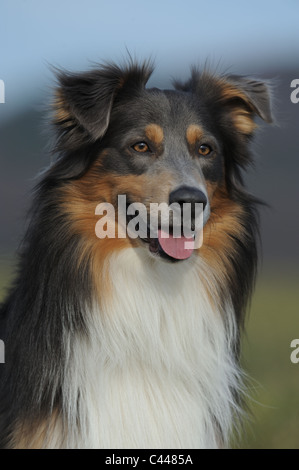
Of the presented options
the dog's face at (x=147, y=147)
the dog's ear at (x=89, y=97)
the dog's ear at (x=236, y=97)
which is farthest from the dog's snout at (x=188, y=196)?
the dog's ear at (x=236, y=97)

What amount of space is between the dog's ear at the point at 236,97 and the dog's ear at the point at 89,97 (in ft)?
1.56

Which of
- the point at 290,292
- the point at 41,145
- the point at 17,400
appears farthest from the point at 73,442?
the point at 290,292

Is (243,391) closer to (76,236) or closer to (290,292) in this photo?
(76,236)

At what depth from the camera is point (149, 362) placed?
435cm

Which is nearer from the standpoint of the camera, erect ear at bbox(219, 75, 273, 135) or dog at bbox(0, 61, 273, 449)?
dog at bbox(0, 61, 273, 449)

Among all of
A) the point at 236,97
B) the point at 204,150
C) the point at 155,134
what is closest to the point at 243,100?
the point at 236,97

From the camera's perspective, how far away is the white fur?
13.9 ft

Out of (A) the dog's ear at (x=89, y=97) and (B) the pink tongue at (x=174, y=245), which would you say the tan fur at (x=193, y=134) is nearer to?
(A) the dog's ear at (x=89, y=97)

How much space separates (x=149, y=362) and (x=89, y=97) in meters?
1.65

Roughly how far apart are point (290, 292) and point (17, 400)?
12.7m

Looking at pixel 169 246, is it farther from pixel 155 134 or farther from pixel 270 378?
pixel 270 378

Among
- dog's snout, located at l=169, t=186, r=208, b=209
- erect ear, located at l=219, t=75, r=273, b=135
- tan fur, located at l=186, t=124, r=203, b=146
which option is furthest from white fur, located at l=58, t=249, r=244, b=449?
erect ear, located at l=219, t=75, r=273, b=135

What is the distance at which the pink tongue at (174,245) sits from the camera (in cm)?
424

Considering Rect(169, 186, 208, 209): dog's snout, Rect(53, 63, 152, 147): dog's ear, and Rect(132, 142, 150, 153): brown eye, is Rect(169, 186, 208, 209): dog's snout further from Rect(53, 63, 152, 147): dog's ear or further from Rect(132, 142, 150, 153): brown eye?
Rect(53, 63, 152, 147): dog's ear
